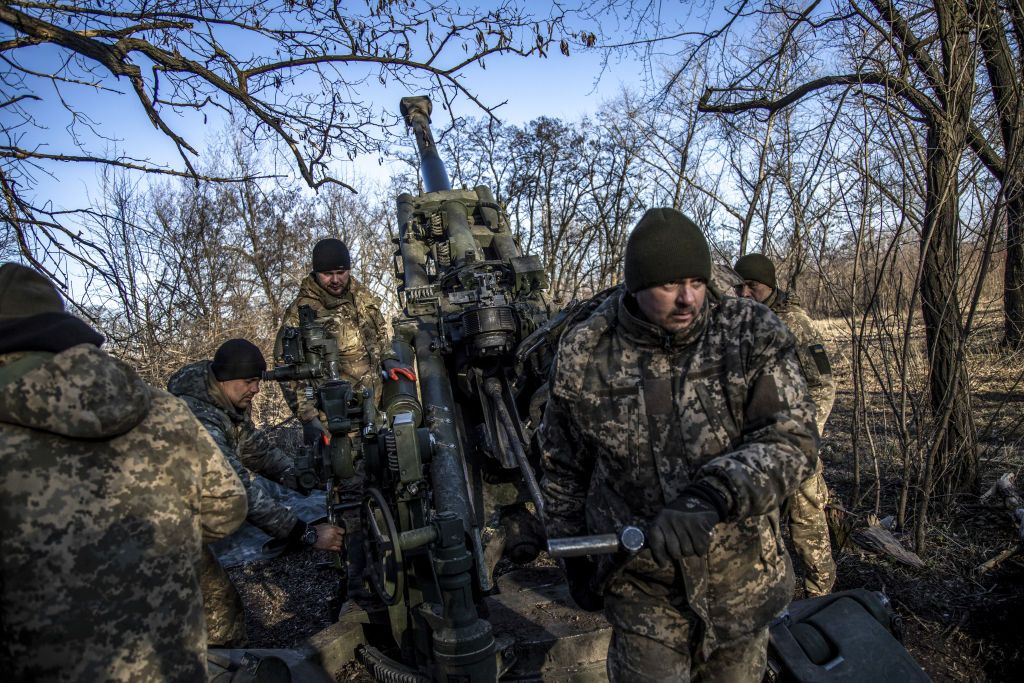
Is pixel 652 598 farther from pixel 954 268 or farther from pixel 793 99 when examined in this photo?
pixel 793 99

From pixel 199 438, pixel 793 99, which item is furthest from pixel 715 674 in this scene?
pixel 793 99

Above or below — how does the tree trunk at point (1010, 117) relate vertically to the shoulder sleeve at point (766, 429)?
above

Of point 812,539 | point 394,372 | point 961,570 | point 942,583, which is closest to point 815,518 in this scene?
point 812,539

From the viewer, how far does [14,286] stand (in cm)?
223

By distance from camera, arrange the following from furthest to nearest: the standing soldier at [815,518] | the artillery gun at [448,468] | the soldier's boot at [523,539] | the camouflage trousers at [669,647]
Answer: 1. the standing soldier at [815,518]
2. the artillery gun at [448,468]
3. the soldier's boot at [523,539]
4. the camouflage trousers at [669,647]

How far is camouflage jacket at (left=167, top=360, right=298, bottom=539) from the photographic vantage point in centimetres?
389

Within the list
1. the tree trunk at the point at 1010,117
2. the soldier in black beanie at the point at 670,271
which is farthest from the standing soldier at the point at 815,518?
the soldier in black beanie at the point at 670,271

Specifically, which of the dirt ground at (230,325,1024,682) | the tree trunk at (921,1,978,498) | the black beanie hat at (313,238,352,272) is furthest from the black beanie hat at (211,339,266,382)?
the tree trunk at (921,1,978,498)

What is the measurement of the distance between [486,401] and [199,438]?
329 cm

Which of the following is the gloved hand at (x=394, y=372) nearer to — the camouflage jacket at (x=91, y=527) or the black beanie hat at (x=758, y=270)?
the black beanie hat at (x=758, y=270)

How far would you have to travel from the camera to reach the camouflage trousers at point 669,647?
2.41 m

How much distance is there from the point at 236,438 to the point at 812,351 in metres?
3.68

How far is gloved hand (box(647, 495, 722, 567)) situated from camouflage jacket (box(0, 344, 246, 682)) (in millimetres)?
1511

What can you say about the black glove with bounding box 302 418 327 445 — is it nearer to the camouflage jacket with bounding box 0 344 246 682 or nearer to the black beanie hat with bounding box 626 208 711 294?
the camouflage jacket with bounding box 0 344 246 682
